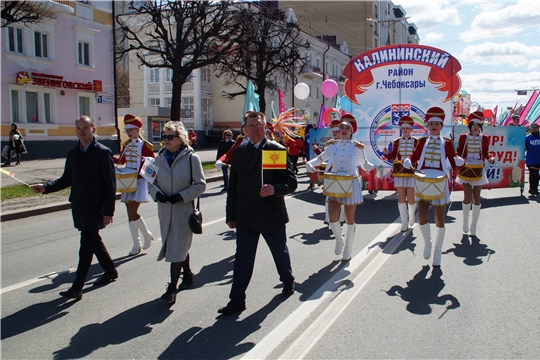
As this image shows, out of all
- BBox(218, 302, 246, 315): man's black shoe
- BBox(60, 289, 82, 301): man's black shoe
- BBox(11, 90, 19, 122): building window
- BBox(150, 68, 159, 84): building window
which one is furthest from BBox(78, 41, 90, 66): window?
BBox(218, 302, 246, 315): man's black shoe

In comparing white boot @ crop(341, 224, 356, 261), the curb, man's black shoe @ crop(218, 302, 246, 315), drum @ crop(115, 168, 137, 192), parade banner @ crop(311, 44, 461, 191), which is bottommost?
the curb

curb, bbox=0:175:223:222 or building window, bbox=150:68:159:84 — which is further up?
building window, bbox=150:68:159:84

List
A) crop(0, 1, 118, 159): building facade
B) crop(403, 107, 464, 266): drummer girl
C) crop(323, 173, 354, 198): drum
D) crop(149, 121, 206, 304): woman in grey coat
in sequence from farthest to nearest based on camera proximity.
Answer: crop(0, 1, 118, 159): building facade < crop(323, 173, 354, 198): drum < crop(403, 107, 464, 266): drummer girl < crop(149, 121, 206, 304): woman in grey coat

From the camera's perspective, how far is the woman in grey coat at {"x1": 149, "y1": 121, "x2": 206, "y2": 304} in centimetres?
516

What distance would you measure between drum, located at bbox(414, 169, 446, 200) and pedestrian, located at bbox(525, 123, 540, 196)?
28.6 feet

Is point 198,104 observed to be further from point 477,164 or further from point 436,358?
point 436,358

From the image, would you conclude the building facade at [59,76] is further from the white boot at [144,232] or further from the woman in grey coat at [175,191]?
the woman in grey coat at [175,191]

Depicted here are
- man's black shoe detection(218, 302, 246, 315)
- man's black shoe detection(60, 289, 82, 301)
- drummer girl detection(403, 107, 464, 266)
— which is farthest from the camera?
drummer girl detection(403, 107, 464, 266)

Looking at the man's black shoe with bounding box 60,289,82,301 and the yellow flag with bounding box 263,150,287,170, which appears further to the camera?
the man's black shoe with bounding box 60,289,82,301

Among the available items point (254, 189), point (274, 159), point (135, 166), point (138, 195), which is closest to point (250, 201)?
point (254, 189)

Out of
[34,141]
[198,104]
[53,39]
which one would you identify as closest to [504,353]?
[34,141]

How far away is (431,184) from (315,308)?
2.50m

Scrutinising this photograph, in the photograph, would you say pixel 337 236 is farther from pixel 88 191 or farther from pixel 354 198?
pixel 88 191

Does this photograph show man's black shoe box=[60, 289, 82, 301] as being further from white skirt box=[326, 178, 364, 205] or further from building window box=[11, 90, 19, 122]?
building window box=[11, 90, 19, 122]
